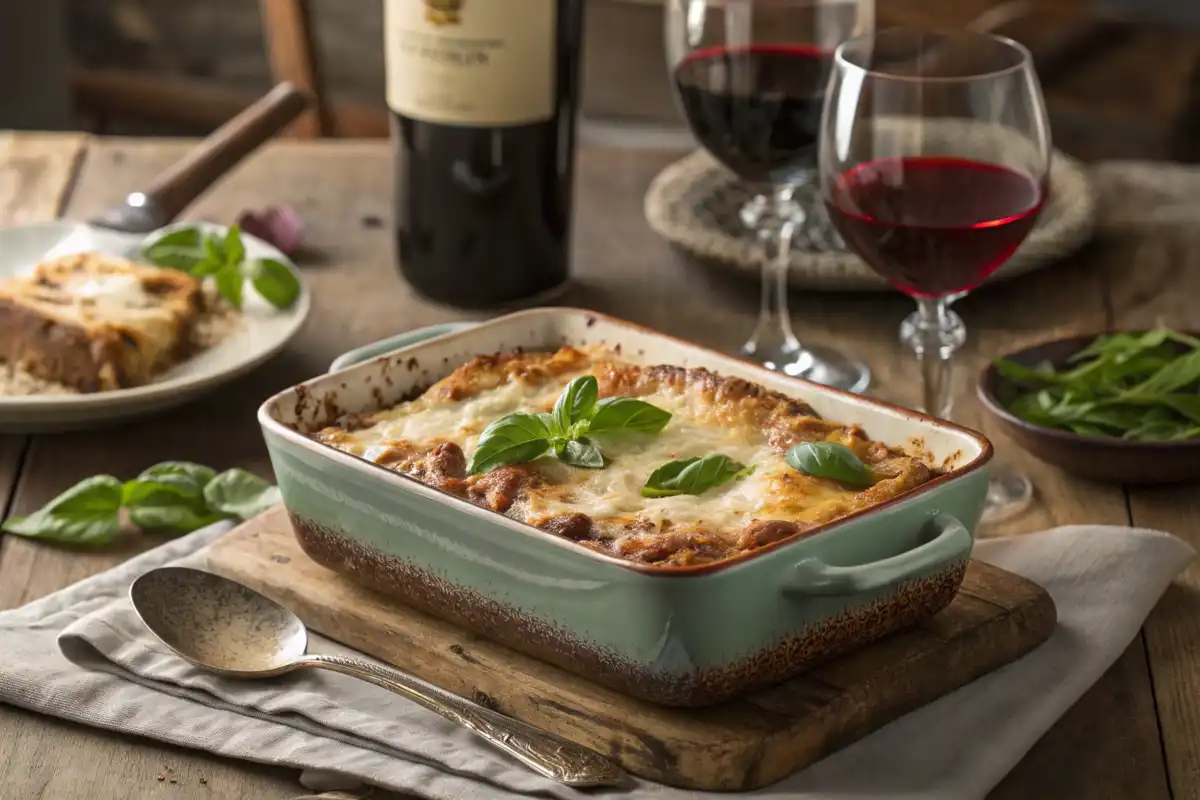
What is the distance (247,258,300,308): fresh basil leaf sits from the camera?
1.90 meters

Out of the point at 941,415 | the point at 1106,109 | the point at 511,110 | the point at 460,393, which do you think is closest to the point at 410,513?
the point at 460,393

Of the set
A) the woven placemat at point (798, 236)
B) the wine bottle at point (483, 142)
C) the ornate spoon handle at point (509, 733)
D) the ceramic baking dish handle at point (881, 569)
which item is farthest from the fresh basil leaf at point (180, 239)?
the ceramic baking dish handle at point (881, 569)

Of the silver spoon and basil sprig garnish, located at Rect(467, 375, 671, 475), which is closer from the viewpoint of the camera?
the silver spoon

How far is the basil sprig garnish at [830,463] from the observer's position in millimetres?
1213

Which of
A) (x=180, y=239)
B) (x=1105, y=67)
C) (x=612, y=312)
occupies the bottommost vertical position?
(x=1105, y=67)

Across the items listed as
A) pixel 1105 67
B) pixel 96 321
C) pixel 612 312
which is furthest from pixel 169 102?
pixel 96 321

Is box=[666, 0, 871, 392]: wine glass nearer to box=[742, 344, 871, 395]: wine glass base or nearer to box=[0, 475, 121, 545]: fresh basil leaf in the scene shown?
box=[742, 344, 871, 395]: wine glass base

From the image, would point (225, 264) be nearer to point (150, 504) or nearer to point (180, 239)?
point (180, 239)

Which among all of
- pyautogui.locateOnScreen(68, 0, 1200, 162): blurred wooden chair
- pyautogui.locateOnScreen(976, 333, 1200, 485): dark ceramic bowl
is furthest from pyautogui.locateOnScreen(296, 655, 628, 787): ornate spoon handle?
pyautogui.locateOnScreen(68, 0, 1200, 162): blurred wooden chair

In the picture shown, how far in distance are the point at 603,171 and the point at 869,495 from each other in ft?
4.86

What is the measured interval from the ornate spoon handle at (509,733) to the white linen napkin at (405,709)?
13mm

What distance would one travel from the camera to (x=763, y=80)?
1857mm

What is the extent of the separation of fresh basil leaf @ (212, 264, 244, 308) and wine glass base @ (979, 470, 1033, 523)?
86 centimetres

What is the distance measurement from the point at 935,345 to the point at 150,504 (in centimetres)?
75
